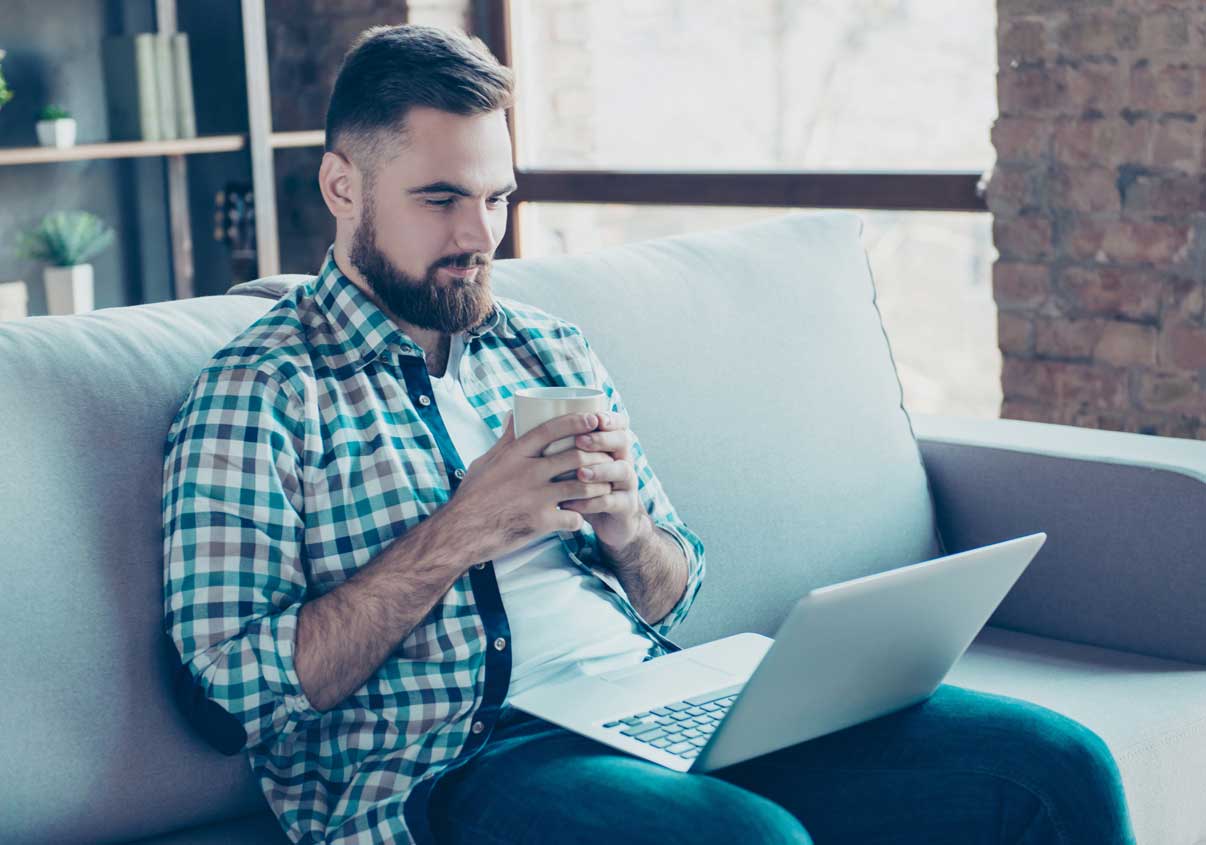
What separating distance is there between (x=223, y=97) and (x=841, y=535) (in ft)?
8.08

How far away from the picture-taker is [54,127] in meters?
3.24

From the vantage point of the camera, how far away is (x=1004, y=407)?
8.96ft

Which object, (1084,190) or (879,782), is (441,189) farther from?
(1084,190)

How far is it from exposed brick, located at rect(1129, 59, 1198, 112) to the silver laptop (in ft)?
4.59

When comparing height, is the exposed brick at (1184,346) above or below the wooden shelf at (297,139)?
below

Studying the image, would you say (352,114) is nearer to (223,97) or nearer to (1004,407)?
(1004,407)

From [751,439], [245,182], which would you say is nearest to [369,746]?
[751,439]

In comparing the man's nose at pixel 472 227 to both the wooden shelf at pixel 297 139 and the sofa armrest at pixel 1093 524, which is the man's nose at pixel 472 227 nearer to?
the sofa armrest at pixel 1093 524

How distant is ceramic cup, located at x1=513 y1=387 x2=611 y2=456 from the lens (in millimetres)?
1244

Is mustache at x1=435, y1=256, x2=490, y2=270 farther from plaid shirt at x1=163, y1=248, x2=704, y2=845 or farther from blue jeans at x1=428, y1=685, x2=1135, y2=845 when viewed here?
blue jeans at x1=428, y1=685, x2=1135, y2=845

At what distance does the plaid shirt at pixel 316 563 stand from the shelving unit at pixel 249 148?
2169 millimetres

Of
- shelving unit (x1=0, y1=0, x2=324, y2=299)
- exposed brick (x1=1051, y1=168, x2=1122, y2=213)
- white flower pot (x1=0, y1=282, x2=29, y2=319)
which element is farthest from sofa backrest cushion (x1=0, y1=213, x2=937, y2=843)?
shelving unit (x1=0, y1=0, x2=324, y2=299)

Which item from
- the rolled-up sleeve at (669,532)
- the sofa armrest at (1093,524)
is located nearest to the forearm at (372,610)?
the rolled-up sleeve at (669,532)

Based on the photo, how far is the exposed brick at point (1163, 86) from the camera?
2406 mm
